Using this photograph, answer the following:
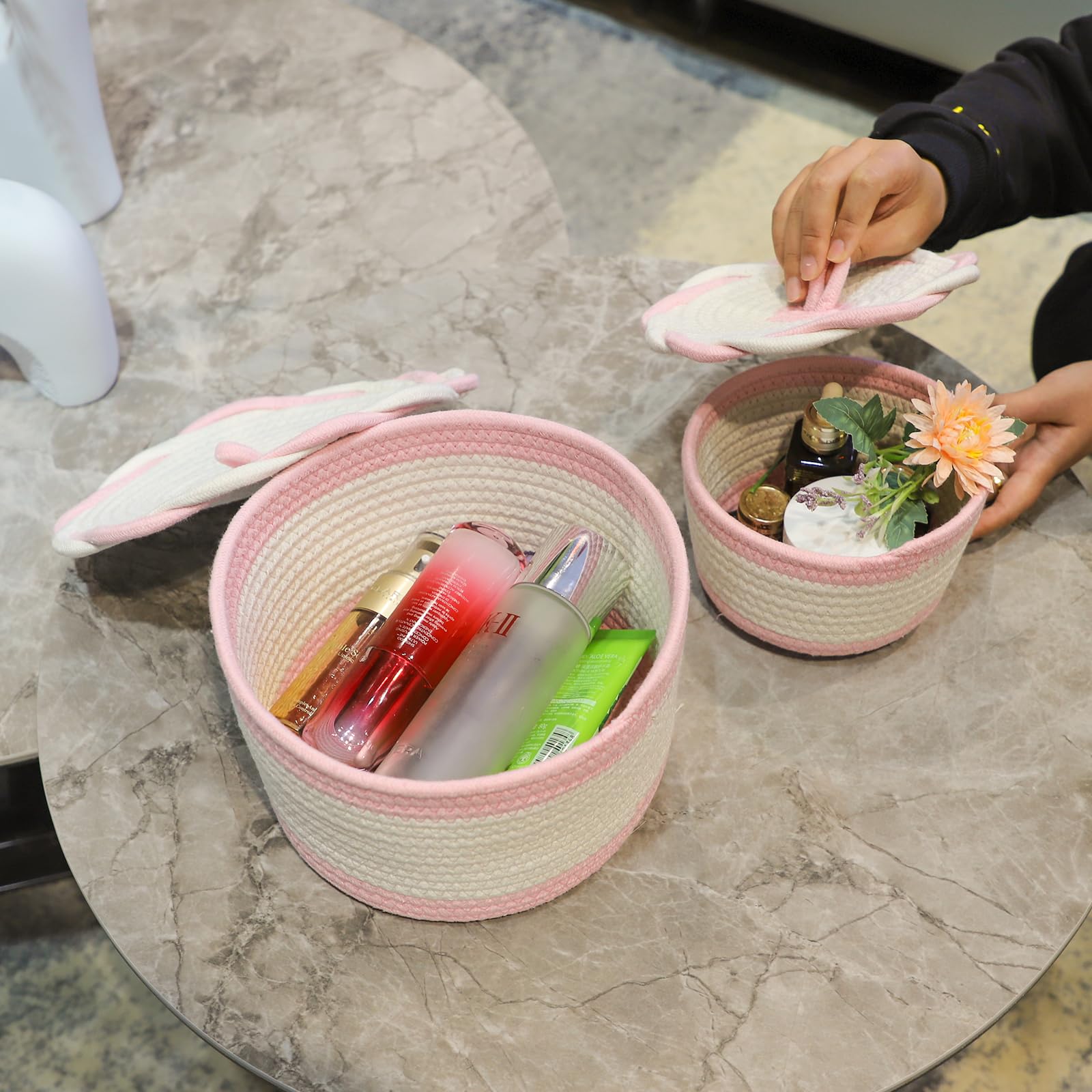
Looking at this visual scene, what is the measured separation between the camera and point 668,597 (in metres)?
0.52

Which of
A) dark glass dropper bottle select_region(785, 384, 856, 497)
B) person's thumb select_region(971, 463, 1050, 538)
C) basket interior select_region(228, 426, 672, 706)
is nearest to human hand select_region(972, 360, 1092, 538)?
person's thumb select_region(971, 463, 1050, 538)

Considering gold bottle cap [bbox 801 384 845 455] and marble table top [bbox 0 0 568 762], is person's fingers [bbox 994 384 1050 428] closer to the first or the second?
gold bottle cap [bbox 801 384 845 455]

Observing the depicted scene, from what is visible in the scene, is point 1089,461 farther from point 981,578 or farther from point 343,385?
point 343,385

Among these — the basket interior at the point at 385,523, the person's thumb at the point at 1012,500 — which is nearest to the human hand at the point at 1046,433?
the person's thumb at the point at 1012,500

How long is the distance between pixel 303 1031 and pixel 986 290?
→ 1.40m

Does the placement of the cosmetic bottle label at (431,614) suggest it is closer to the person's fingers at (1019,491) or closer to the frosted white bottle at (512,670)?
the frosted white bottle at (512,670)

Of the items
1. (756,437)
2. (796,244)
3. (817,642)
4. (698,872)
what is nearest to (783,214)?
(796,244)

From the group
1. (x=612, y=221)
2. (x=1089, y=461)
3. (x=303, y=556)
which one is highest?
(x=303, y=556)

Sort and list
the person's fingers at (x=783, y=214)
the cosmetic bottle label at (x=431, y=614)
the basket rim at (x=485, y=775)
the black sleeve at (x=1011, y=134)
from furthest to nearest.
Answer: the black sleeve at (x=1011, y=134) → the person's fingers at (x=783, y=214) → the cosmetic bottle label at (x=431, y=614) → the basket rim at (x=485, y=775)

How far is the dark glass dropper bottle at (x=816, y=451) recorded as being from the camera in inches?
23.8

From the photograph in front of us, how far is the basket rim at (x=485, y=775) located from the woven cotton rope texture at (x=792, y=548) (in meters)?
0.07

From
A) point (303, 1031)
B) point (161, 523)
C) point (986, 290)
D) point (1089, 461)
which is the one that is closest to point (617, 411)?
point (161, 523)

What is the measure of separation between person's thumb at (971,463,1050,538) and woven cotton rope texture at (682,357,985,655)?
6 cm

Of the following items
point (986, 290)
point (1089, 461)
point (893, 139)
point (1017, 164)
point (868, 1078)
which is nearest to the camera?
point (868, 1078)
